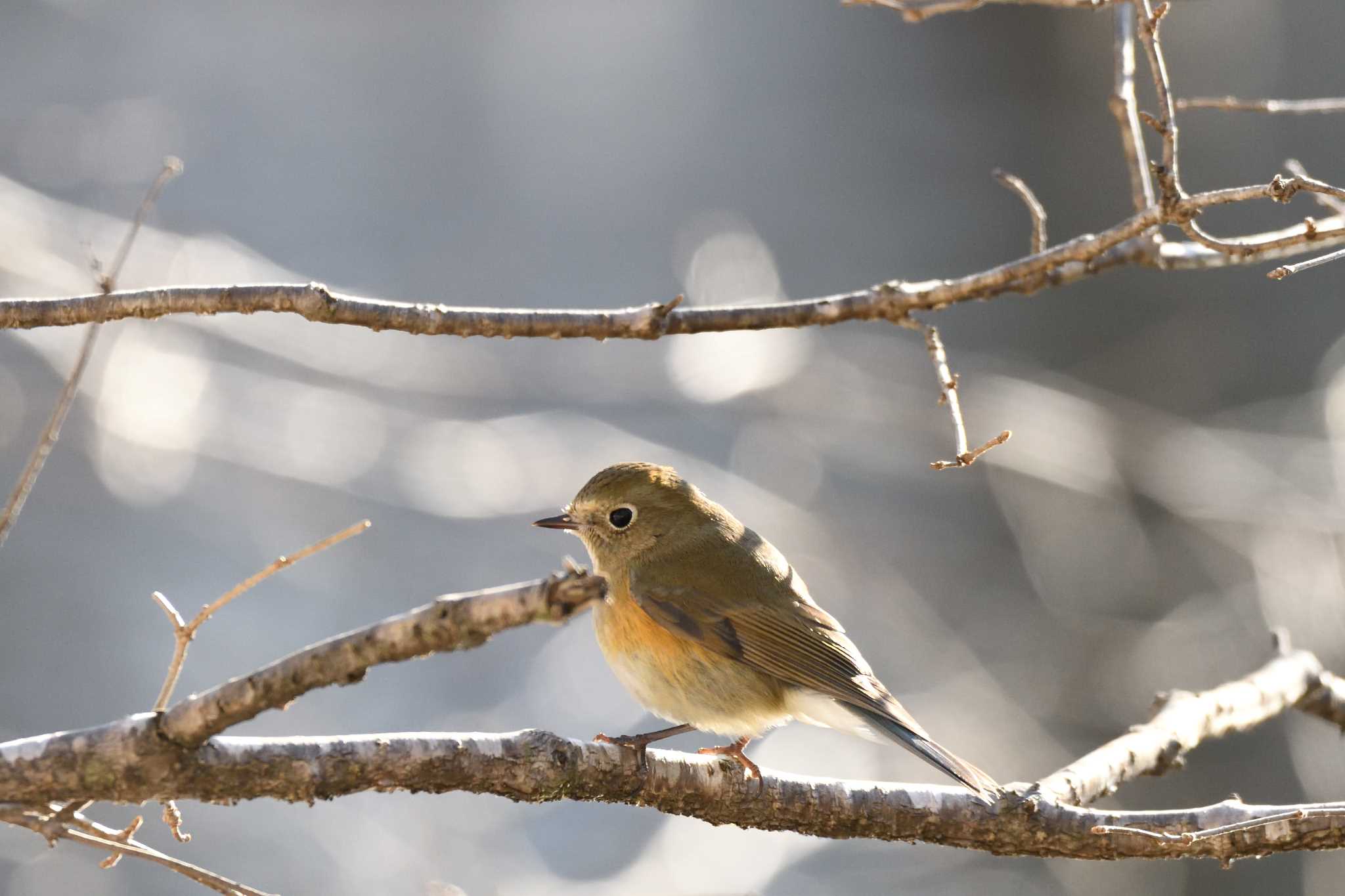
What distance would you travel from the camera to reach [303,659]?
67.7 inches

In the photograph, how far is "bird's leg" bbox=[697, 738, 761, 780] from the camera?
7.37 ft

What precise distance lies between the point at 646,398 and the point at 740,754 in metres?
4.58

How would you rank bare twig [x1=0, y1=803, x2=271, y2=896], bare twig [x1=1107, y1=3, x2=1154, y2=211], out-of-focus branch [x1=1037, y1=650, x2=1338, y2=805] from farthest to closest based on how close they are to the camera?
1. bare twig [x1=1107, y1=3, x2=1154, y2=211]
2. out-of-focus branch [x1=1037, y1=650, x2=1338, y2=805]
3. bare twig [x1=0, y1=803, x2=271, y2=896]

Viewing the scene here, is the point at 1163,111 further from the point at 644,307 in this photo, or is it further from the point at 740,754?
the point at 740,754

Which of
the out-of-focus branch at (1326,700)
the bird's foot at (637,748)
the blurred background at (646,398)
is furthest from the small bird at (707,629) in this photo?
the blurred background at (646,398)

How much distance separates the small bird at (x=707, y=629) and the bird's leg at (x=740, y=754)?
0.06 feet

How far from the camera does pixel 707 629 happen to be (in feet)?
9.74

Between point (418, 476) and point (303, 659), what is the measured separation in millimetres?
4746

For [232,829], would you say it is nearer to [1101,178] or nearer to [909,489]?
[909,489]

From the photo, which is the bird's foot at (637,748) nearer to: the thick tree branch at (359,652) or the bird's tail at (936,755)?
the thick tree branch at (359,652)

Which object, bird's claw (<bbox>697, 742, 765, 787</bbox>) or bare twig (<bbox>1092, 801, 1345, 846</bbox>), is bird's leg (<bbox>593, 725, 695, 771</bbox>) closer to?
bird's claw (<bbox>697, 742, 765, 787</bbox>)

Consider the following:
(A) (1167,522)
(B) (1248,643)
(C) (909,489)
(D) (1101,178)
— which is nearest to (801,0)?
(D) (1101,178)

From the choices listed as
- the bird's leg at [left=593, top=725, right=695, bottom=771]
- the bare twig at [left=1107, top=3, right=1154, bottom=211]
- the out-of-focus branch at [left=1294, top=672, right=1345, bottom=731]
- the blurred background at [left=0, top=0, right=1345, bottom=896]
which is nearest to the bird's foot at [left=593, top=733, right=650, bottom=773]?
the bird's leg at [left=593, top=725, right=695, bottom=771]

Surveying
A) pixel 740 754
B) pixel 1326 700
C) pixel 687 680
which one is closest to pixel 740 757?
pixel 740 754
